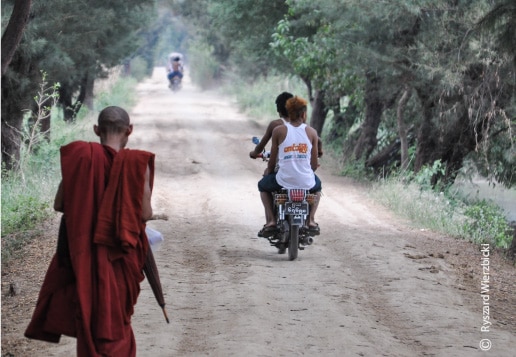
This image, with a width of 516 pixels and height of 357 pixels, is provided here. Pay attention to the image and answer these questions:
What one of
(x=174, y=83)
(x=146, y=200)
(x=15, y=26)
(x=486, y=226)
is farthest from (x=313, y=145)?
(x=174, y=83)

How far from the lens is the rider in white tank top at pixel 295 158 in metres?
10.1

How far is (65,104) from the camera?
25453 millimetres

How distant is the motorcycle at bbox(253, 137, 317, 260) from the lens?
1015 cm

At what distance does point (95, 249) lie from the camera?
17.7 ft

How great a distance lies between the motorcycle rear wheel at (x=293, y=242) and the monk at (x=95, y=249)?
4.85 m

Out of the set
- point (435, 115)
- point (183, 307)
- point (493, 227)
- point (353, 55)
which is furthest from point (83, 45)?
point (183, 307)

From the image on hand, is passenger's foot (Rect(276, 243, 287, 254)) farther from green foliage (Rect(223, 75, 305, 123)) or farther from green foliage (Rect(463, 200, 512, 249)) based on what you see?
green foliage (Rect(223, 75, 305, 123))

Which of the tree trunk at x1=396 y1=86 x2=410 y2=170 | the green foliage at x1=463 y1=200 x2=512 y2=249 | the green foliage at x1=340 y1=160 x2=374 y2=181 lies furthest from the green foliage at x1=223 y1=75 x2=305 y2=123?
the green foliage at x1=463 y1=200 x2=512 y2=249

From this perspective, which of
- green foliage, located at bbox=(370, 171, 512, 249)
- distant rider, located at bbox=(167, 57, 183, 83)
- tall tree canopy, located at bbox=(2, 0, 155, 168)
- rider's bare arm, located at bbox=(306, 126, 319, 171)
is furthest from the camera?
distant rider, located at bbox=(167, 57, 183, 83)

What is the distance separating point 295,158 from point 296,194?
1.30 ft

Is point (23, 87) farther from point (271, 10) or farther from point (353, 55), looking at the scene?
point (271, 10)

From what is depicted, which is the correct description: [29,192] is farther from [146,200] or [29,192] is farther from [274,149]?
[146,200]

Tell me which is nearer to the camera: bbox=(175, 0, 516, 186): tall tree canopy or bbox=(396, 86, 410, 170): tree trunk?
bbox=(175, 0, 516, 186): tall tree canopy

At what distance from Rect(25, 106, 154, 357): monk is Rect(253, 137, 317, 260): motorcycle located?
474 cm
